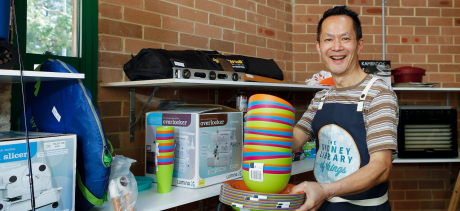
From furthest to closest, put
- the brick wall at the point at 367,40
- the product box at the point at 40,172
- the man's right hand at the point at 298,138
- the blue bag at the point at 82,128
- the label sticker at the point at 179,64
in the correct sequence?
the brick wall at the point at 367,40 < the label sticker at the point at 179,64 < the man's right hand at the point at 298,138 < the blue bag at the point at 82,128 < the product box at the point at 40,172

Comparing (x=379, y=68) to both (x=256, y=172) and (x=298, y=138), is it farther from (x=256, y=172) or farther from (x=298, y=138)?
(x=256, y=172)

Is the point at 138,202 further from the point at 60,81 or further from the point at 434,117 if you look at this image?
the point at 434,117

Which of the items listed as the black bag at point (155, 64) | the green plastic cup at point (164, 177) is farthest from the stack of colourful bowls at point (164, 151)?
the black bag at point (155, 64)

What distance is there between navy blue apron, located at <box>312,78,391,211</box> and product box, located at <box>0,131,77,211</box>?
0.97 meters

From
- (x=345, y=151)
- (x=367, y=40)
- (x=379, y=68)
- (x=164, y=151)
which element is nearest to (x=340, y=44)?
(x=345, y=151)

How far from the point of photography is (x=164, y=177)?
1.48 meters

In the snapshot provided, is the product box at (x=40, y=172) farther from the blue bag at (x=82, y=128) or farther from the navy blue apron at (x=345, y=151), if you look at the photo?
the navy blue apron at (x=345, y=151)

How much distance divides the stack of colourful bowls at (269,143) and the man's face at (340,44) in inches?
19.4

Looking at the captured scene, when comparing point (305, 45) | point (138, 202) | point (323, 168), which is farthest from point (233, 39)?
point (138, 202)

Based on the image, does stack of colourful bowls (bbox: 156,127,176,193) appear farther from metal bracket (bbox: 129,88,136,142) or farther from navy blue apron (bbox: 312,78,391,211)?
navy blue apron (bbox: 312,78,391,211)

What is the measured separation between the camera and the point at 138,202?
1370mm

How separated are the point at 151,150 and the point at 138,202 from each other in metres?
0.35

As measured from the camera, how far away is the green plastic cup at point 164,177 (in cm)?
146

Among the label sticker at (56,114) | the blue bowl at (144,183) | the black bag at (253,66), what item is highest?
the black bag at (253,66)
